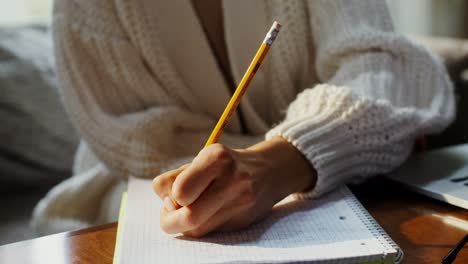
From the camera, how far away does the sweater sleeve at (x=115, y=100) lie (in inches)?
27.7

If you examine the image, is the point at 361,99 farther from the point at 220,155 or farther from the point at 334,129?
the point at 220,155

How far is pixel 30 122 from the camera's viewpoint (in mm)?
1181

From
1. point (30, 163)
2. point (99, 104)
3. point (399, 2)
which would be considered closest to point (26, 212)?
point (30, 163)

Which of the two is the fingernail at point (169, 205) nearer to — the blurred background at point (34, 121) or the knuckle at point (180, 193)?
the knuckle at point (180, 193)

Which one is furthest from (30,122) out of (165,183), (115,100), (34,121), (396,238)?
(396,238)

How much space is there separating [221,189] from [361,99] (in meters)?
0.20

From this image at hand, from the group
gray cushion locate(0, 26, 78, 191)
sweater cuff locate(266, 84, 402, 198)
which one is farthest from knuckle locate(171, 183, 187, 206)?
gray cushion locate(0, 26, 78, 191)

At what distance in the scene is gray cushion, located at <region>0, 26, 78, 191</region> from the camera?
116 centimetres

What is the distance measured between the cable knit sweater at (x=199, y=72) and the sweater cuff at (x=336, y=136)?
0.03m

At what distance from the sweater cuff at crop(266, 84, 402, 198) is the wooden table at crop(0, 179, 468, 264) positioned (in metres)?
0.04

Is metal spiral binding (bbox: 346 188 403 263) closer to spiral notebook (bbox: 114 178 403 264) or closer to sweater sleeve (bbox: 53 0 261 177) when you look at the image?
spiral notebook (bbox: 114 178 403 264)

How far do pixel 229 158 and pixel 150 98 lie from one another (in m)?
0.30

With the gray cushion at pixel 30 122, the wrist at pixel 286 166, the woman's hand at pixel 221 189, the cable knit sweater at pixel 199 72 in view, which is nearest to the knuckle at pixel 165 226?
the woman's hand at pixel 221 189

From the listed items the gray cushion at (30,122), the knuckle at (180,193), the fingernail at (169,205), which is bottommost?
the gray cushion at (30,122)
